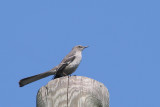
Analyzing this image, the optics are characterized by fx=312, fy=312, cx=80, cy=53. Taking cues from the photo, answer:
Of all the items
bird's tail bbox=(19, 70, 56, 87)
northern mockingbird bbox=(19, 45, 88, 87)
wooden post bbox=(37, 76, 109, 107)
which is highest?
northern mockingbird bbox=(19, 45, 88, 87)

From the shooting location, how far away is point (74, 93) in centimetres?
426

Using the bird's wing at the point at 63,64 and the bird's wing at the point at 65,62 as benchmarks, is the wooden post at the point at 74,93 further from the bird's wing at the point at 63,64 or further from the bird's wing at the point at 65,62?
the bird's wing at the point at 65,62

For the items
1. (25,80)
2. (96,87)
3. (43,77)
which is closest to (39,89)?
(96,87)

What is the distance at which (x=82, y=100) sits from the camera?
4.20 m

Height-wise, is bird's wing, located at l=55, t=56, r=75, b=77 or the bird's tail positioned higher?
bird's wing, located at l=55, t=56, r=75, b=77

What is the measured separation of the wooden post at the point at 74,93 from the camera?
13.6 ft

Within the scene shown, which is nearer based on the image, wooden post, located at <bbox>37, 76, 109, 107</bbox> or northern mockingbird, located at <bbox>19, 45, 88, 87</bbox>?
wooden post, located at <bbox>37, 76, 109, 107</bbox>

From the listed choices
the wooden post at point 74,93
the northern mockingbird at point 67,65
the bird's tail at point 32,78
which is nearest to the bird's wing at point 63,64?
the northern mockingbird at point 67,65

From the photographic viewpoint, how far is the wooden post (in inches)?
163

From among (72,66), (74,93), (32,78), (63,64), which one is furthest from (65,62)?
(74,93)

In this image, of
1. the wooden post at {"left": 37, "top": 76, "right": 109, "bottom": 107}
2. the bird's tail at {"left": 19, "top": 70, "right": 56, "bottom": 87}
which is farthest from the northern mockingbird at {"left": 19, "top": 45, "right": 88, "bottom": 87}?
the wooden post at {"left": 37, "top": 76, "right": 109, "bottom": 107}

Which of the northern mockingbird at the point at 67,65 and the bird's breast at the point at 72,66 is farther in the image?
the bird's breast at the point at 72,66

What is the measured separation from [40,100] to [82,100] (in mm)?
603

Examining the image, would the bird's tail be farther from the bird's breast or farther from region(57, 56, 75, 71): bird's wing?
the bird's breast
